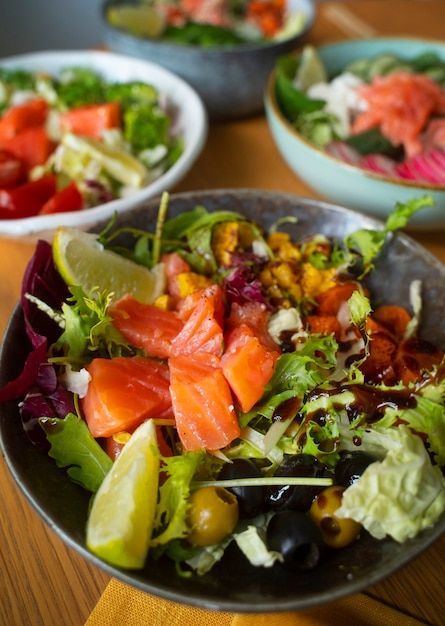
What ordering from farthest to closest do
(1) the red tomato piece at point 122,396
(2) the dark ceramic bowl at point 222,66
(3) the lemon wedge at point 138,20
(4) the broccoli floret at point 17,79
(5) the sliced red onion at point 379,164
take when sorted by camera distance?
1. (3) the lemon wedge at point 138,20
2. (4) the broccoli floret at point 17,79
3. (2) the dark ceramic bowl at point 222,66
4. (5) the sliced red onion at point 379,164
5. (1) the red tomato piece at point 122,396

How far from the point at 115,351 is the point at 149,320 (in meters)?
0.09

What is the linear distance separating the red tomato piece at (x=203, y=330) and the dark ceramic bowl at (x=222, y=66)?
1121 millimetres

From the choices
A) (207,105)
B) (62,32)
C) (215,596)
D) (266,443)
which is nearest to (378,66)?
(207,105)

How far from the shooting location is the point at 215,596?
0.75 metres

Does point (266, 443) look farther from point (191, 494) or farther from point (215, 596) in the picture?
point (215, 596)

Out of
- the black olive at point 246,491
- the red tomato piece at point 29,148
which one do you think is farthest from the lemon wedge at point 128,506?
the red tomato piece at point 29,148

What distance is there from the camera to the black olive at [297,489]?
2.95 feet

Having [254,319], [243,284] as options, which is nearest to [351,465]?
[254,319]

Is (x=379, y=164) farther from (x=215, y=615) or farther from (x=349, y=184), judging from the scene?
(x=215, y=615)

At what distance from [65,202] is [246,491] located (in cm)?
97

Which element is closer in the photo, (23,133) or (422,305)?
(422,305)

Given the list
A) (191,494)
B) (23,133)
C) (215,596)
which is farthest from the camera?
(23,133)

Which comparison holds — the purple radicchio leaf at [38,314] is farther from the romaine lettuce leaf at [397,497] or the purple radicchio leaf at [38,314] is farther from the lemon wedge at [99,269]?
the romaine lettuce leaf at [397,497]

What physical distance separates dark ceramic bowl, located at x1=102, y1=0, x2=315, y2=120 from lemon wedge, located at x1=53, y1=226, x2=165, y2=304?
0.97m
